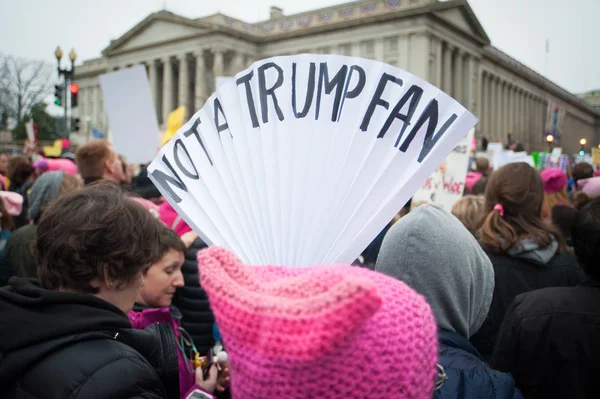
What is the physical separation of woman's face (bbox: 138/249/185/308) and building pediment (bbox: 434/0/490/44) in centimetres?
4371

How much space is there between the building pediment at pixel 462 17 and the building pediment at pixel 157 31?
20.7 meters

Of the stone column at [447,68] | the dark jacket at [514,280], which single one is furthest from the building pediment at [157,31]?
the dark jacket at [514,280]

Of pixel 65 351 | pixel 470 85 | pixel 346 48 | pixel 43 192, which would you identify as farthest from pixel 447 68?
pixel 65 351

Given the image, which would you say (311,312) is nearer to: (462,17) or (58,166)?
(58,166)

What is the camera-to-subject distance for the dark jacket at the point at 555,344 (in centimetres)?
195

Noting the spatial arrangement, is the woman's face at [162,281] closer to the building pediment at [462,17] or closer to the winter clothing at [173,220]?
the winter clothing at [173,220]

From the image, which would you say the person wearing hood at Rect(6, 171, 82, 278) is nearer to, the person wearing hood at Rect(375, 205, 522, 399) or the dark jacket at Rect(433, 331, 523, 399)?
the person wearing hood at Rect(375, 205, 522, 399)

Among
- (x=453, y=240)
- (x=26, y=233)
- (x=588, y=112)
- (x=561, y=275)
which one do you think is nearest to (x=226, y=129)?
(x=453, y=240)

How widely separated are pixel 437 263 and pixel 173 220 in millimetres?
2492

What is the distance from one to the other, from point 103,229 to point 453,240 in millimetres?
1096

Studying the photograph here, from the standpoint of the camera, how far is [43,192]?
144 inches

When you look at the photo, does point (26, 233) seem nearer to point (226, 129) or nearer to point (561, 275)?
point (226, 129)

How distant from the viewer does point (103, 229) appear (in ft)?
5.55

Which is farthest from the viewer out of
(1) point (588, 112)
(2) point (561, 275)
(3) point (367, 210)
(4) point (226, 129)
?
(1) point (588, 112)
